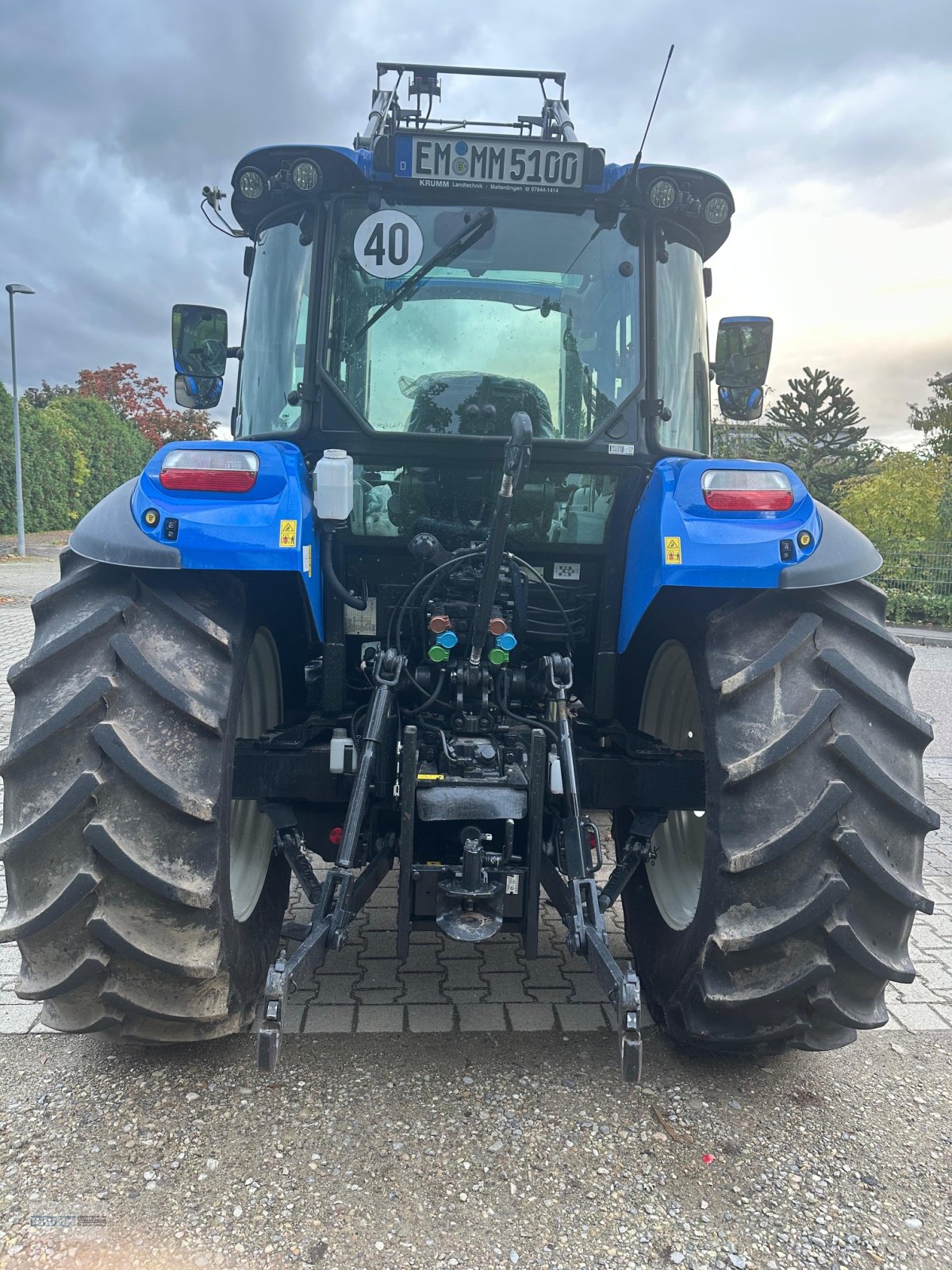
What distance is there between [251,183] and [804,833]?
2668 millimetres

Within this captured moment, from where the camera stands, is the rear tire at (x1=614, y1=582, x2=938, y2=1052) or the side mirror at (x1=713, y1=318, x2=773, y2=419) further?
the side mirror at (x1=713, y1=318, x2=773, y2=419)

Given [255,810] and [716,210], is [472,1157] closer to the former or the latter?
[255,810]

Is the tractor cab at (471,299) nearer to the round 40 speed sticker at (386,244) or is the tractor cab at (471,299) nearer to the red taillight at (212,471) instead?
the round 40 speed sticker at (386,244)

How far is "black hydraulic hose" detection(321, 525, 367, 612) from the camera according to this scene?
2.87m

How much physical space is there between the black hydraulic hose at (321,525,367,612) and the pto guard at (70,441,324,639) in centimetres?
25

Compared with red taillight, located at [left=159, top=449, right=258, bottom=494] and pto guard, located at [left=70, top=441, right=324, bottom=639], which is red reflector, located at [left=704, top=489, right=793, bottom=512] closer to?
pto guard, located at [left=70, top=441, right=324, bottom=639]

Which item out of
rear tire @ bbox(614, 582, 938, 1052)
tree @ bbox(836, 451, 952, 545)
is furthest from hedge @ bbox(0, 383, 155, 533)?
rear tire @ bbox(614, 582, 938, 1052)

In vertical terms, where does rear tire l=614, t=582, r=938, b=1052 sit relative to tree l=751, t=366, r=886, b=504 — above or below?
below

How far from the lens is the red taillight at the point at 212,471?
8.27ft

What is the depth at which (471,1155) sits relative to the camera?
2334mm

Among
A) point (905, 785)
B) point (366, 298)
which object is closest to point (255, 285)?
point (366, 298)

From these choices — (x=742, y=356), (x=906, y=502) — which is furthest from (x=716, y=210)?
(x=906, y=502)

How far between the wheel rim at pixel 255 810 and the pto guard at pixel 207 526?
519mm

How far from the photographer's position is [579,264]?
Answer: 310 cm
